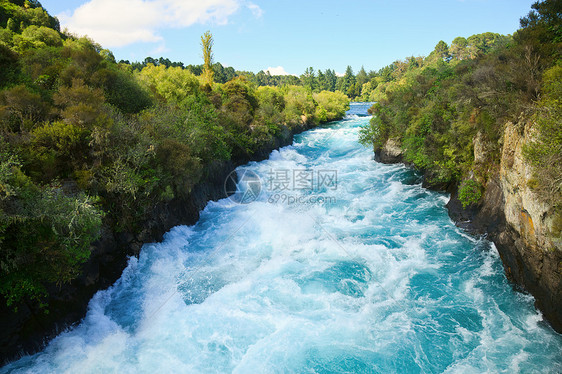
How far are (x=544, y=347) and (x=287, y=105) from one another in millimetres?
43702

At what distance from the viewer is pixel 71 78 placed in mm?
13562

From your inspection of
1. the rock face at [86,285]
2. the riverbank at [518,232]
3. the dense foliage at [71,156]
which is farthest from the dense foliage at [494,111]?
the rock face at [86,285]

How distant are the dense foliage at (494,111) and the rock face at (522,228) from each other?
518mm

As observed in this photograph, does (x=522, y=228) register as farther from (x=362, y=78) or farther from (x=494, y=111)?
(x=362, y=78)

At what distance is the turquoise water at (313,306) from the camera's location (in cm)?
754

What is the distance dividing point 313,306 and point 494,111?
9965 mm

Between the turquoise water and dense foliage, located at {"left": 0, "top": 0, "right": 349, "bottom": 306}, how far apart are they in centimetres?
210

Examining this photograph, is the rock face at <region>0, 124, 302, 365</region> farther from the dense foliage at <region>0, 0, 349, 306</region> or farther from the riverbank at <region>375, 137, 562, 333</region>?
the riverbank at <region>375, 137, 562, 333</region>

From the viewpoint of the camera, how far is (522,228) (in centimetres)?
922

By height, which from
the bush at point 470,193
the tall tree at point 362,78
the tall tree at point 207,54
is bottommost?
the bush at point 470,193

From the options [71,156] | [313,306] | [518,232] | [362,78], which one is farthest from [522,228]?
[362,78]

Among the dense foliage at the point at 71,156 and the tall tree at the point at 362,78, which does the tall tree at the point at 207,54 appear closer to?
the dense foliage at the point at 71,156

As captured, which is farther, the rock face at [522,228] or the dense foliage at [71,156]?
the rock face at [522,228]

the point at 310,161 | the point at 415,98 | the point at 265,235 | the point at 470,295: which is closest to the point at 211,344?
the point at 265,235
